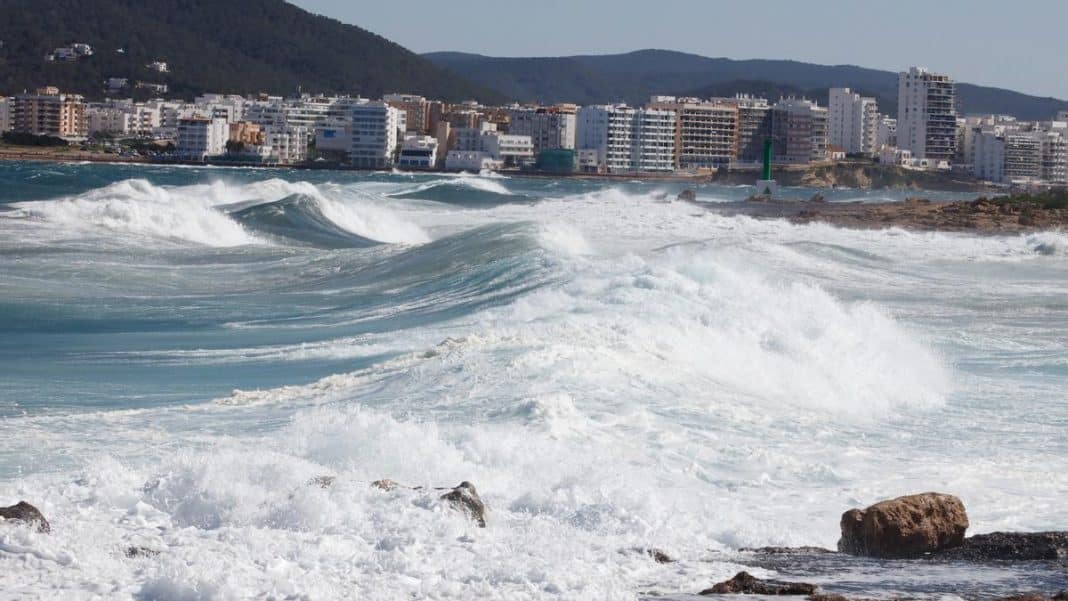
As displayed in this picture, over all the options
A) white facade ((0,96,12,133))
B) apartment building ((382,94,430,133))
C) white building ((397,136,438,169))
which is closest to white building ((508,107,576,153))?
apartment building ((382,94,430,133))

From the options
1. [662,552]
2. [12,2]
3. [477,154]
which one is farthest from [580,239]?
[12,2]

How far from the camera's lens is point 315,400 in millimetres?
11289

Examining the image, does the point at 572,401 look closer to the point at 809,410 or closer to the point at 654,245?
the point at 809,410

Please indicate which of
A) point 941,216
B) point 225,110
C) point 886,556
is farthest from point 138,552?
point 225,110

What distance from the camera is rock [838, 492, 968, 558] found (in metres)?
7.13

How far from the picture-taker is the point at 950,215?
141ft

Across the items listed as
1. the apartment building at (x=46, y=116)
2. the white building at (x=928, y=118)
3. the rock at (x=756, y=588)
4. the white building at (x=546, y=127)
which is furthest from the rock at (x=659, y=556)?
the white building at (x=928, y=118)

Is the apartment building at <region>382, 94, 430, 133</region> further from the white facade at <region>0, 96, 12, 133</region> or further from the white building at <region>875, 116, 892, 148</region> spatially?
the white building at <region>875, 116, 892, 148</region>

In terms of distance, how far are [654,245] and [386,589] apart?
89.5 ft

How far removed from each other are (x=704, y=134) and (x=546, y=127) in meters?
14.7

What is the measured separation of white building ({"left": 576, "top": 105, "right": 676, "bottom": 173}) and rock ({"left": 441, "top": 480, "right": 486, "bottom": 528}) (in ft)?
411

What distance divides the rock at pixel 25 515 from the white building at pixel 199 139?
115901 millimetres

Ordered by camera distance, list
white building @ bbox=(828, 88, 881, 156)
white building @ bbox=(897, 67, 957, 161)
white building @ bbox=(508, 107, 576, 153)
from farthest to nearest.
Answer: white building @ bbox=(828, 88, 881, 156) < white building @ bbox=(897, 67, 957, 161) < white building @ bbox=(508, 107, 576, 153)

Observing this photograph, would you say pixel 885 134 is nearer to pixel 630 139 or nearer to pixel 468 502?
pixel 630 139
